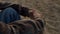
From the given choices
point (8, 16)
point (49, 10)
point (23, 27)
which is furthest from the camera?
point (49, 10)

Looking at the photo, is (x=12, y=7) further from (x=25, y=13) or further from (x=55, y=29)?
(x=55, y=29)

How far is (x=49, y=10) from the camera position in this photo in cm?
154

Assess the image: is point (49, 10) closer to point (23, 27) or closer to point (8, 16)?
point (8, 16)

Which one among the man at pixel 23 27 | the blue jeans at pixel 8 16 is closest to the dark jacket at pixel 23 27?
the man at pixel 23 27

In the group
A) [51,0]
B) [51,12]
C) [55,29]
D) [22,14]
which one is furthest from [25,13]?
[51,0]

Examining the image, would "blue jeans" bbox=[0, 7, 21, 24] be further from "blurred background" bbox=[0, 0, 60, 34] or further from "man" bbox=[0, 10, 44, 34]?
"blurred background" bbox=[0, 0, 60, 34]

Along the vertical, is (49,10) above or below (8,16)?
below

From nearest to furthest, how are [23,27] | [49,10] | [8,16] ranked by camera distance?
[23,27] < [8,16] < [49,10]

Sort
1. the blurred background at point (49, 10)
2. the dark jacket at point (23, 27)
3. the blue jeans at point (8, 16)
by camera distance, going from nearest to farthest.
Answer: the dark jacket at point (23, 27), the blue jeans at point (8, 16), the blurred background at point (49, 10)

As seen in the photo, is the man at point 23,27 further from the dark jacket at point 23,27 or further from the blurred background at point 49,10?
the blurred background at point 49,10

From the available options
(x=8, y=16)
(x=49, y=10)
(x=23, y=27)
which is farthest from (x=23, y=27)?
(x=49, y=10)

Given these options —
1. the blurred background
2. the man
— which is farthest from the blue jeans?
the blurred background

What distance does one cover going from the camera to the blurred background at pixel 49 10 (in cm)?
134

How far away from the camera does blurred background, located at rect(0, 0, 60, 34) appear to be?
1.34m
